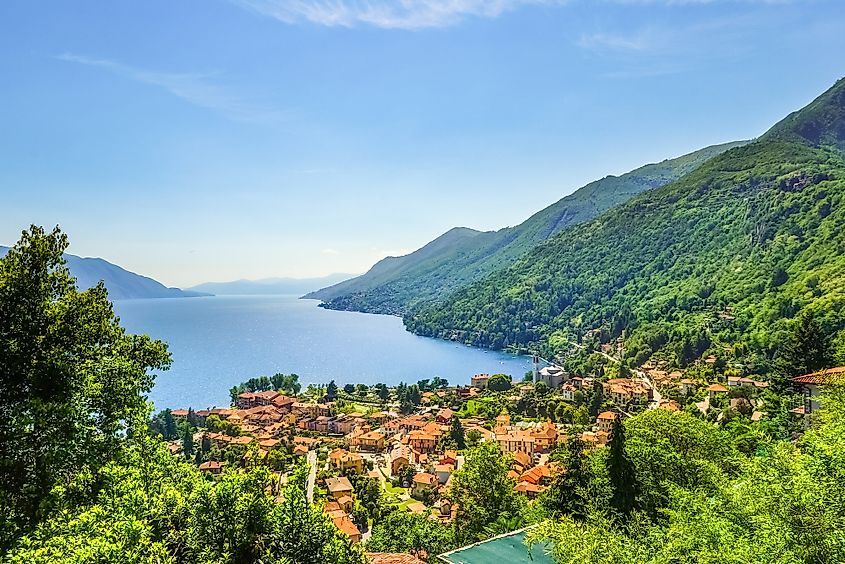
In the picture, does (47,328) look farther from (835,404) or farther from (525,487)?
(525,487)

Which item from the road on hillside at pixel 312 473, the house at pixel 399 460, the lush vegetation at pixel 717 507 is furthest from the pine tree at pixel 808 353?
the house at pixel 399 460

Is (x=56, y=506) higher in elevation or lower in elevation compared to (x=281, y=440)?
higher

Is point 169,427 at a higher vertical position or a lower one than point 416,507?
higher

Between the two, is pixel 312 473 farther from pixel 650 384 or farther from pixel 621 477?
pixel 650 384

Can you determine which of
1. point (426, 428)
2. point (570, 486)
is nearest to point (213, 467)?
point (426, 428)

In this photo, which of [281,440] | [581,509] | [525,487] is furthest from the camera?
[281,440]

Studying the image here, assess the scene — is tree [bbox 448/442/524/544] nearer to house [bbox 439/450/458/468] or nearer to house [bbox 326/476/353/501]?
house [bbox 326/476/353/501]

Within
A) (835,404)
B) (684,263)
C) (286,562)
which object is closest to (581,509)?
(835,404)
